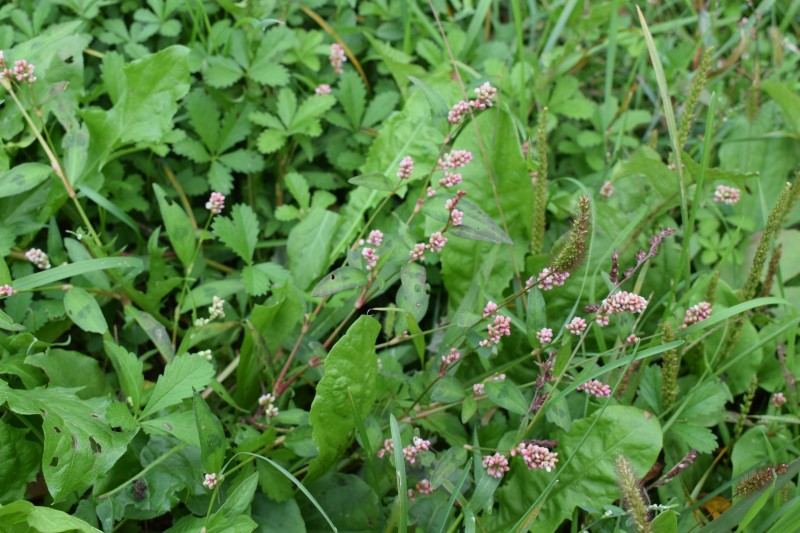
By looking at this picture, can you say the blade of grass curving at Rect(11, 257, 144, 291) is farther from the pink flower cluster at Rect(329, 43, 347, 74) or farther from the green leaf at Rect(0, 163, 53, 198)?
the pink flower cluster at Rect(329, 43, 347, 74)

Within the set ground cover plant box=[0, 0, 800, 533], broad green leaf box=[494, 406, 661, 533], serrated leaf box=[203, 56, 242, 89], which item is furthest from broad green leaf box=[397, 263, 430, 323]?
serrated leaf box=[203, 56, 242, 89]

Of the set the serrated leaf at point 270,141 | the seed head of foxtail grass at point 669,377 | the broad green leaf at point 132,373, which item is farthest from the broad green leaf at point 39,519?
the seed head of foxtail grass at point 669,377

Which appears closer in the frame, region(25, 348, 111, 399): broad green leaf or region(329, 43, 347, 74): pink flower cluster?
region(25, 348, 111, 399): broad green leaf

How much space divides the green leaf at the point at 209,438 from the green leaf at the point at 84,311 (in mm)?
424

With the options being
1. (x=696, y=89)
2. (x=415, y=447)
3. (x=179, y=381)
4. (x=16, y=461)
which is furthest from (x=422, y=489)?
(x=696, y=89)

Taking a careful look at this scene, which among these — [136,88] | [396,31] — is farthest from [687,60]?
[136,88]

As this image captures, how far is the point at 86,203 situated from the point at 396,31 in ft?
4.56

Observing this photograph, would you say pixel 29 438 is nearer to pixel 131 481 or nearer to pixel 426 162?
pixel 131 481

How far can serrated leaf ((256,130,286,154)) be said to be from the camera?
2582mm

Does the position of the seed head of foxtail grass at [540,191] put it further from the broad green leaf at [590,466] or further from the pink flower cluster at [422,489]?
the pink flower cluster at [422,489]

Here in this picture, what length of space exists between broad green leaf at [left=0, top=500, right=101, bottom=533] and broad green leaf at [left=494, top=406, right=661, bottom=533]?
1.05 meters

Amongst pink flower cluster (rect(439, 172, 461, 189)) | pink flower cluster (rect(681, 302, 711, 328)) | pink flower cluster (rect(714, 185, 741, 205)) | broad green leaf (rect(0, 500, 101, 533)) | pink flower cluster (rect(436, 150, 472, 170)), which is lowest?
broad green leaf (rect(0, 500, 101, 533))

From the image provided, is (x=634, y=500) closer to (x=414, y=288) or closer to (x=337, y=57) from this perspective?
(x=414, y=288)

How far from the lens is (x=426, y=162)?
2613mm
